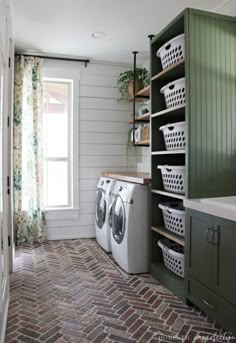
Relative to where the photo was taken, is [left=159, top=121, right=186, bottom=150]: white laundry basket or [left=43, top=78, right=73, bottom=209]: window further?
[left=43, top=78, right=73, bottom=209]: window

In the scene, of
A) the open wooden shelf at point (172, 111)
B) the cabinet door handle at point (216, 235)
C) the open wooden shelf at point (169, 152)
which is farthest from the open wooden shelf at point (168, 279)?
the open wooden shelf at point (172, 111)

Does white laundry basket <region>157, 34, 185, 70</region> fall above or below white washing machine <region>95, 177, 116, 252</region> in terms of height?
above

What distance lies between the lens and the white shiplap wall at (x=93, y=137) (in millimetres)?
4402

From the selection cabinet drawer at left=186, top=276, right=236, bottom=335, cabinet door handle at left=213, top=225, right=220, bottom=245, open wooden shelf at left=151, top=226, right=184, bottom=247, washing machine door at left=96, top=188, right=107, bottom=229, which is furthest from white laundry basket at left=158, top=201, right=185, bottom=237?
washing machine door at left=96, top=188, right=107, bottom=229

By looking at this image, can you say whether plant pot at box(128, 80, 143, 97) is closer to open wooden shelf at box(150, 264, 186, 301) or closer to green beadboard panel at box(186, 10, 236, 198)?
green beadboard panel at box(186, 10, 236, 198)

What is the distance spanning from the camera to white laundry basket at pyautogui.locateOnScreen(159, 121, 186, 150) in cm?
251

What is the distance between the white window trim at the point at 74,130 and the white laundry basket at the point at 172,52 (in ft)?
6.00

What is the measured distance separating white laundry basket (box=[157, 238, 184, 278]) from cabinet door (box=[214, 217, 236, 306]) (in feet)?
2.00

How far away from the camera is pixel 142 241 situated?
3068 mm

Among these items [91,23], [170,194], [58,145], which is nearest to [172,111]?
[170,194]

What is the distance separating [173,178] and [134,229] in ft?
2.39

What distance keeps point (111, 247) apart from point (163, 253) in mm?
797

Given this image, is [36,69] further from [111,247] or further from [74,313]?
[74,313]

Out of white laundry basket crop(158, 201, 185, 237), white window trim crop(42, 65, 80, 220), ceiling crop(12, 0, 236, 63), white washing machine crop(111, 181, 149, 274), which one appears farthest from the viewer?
white window trim crop(42, 65, 80, 220)
